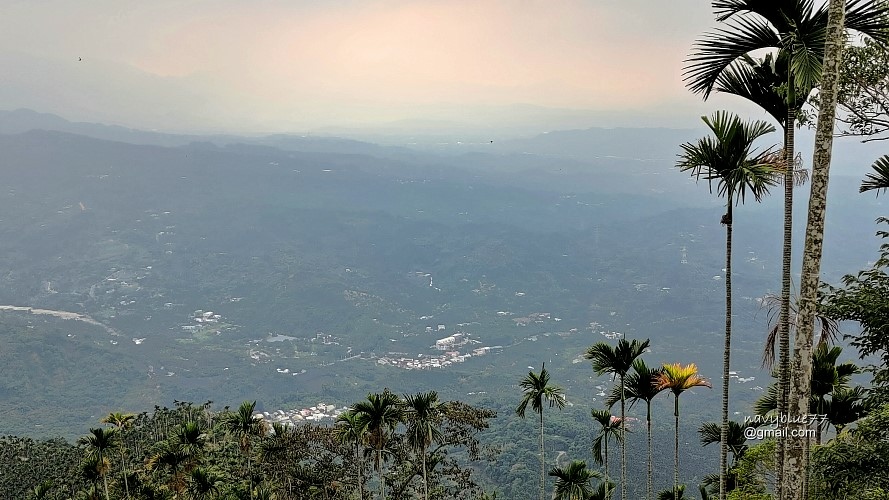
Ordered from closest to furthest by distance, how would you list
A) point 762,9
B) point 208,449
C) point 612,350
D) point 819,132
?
1. point 819,132
2. point 762,9
3. point 612,350
4. point 208,449

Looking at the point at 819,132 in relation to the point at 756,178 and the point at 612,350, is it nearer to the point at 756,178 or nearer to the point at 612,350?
the point at 756,178

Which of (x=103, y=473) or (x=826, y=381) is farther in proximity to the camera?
(x=103, y=473)

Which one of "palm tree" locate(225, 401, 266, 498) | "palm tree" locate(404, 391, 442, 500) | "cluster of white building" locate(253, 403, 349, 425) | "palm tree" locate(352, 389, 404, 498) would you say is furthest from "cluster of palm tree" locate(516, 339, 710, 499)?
"cluster of white building" locate(253, 403, 349, 425)

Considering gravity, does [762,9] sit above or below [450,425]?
above

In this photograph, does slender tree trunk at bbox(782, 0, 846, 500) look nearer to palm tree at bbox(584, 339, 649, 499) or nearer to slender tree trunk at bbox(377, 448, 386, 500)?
palm tree at bbox(584, 339, 649, 499)

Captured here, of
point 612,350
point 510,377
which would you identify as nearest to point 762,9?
point 612,350

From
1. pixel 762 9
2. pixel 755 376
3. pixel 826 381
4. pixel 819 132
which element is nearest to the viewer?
pixel 819 132

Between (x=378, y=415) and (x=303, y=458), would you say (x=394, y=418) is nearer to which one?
(x=378, y=415)

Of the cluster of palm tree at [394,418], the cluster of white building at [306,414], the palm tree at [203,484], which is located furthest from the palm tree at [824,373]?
the cluster of white building at [306,414]
